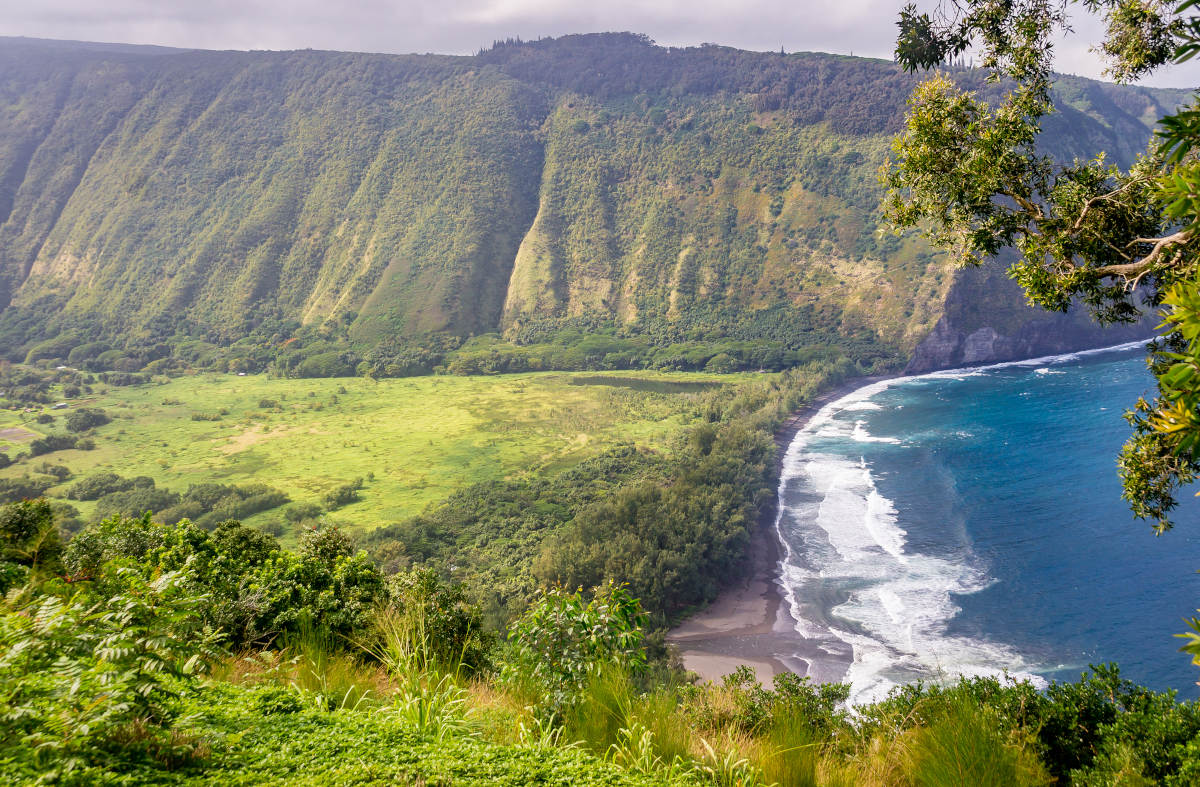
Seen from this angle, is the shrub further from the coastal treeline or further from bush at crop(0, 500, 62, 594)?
the coastal treeline

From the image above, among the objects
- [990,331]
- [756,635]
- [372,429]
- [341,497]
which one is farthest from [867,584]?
[990,331]

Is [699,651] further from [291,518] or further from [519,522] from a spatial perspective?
[291,518]

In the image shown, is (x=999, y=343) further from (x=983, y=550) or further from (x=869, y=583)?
(x=869, y=583)

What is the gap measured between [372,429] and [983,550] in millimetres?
66882

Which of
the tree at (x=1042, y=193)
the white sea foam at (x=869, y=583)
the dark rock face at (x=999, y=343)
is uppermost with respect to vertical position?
the tree at (x=1042, y=193)

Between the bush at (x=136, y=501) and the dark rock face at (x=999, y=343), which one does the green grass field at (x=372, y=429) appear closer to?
the bush at (x=136, y=501)

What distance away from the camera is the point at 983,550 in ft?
137

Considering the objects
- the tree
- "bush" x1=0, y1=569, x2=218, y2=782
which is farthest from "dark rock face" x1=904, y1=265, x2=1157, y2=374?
"bush" x1=0, y1=569, x2=218, y2=782

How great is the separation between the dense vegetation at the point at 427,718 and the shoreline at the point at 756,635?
76.9 ft

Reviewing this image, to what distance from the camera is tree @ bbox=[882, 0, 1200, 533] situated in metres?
7.57

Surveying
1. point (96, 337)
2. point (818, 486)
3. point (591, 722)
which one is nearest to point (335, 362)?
point (96, 337)

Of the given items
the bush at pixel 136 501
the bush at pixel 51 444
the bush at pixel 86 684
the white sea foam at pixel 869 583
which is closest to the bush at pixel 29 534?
the bush at pixel 86 684

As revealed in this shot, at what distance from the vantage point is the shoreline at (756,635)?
99.6ft

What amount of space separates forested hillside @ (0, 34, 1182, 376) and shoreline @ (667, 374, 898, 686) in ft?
207
